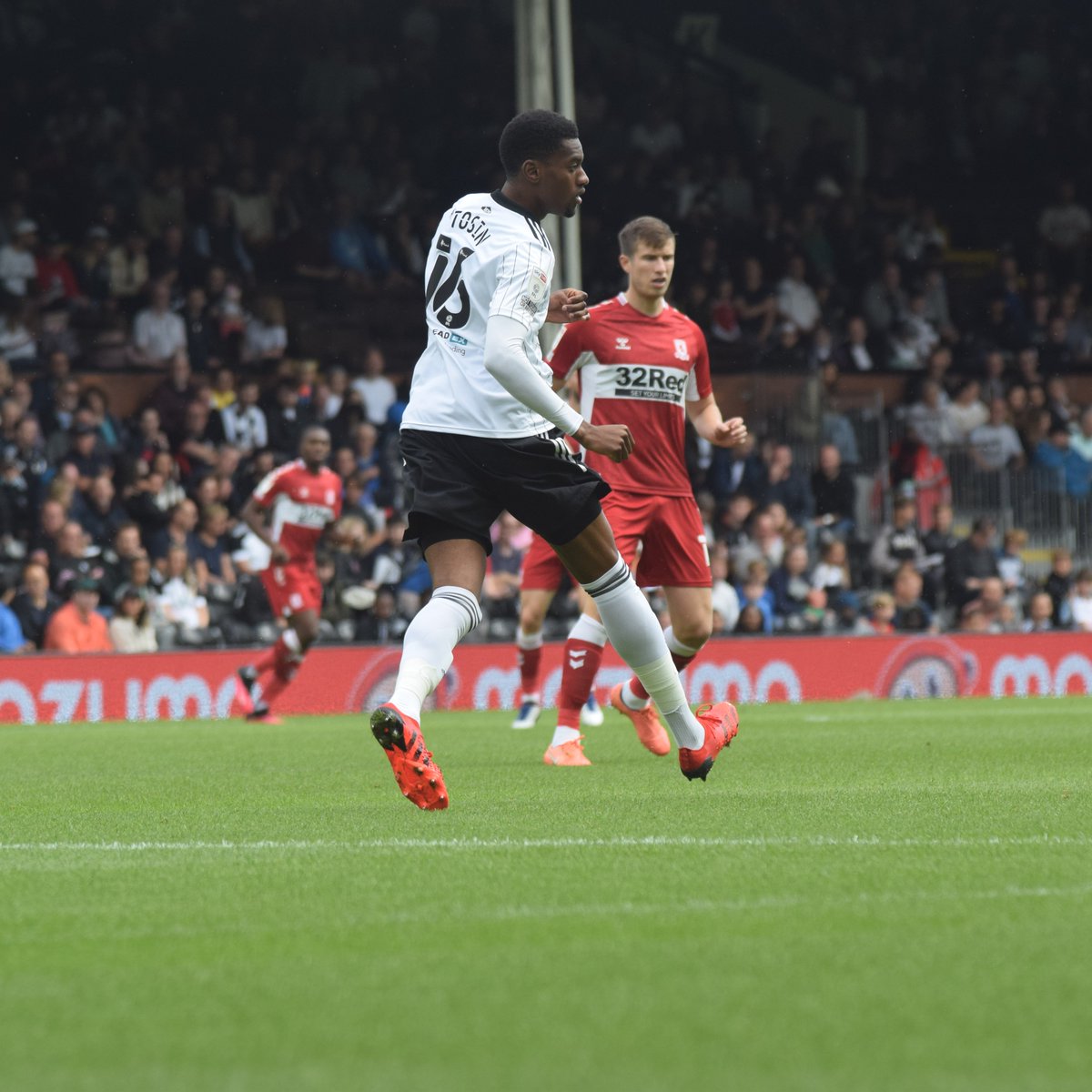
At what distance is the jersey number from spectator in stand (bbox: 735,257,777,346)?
16221 mm

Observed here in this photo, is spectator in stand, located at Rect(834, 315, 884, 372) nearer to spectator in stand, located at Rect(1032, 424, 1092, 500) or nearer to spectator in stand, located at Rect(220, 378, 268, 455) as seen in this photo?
spectator in stand, located at Rect(1032, 424, 1092, 500)

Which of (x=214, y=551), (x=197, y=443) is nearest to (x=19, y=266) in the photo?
(x=197, y=443)

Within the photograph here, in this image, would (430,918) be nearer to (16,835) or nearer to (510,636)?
(16,835)

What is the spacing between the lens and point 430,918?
391cm

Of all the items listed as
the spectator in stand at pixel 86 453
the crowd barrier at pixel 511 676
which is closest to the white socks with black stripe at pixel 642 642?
the crowd barrier at pixel 511 676

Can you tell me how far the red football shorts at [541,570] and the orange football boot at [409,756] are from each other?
5.28 metres

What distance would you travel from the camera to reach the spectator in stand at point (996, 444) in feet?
70.1

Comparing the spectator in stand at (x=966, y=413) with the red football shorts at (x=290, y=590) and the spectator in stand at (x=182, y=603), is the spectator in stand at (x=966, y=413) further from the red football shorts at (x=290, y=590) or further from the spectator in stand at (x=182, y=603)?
the red football shorts at (x=290, y=590)

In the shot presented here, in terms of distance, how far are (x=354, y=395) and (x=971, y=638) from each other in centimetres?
647

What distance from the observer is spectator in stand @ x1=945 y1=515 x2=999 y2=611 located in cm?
1936

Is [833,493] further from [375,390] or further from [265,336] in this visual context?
[265,336]

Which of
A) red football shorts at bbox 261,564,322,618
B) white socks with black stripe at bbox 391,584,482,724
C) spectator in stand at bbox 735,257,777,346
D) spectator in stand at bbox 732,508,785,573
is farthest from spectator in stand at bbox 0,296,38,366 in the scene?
white socks with black stripe at bbox 391,584,482,724

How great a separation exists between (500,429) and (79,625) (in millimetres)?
10268

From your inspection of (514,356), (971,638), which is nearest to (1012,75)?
(971,638)
